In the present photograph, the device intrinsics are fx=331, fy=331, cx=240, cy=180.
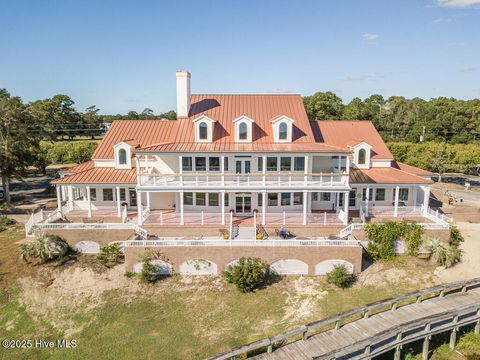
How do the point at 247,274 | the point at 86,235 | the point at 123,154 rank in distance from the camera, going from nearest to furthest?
the point at 247,274 → the point at 86,235 → the point at 123,154

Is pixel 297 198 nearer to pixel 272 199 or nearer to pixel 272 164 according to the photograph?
pixel 272 199

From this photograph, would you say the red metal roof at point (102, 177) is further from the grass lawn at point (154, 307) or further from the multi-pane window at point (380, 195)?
the multi-pane window at point (380, 195)

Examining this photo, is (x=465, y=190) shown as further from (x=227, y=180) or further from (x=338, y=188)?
(x=227, y=180)

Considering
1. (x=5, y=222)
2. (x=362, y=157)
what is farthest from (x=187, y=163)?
(x=5, y=222)

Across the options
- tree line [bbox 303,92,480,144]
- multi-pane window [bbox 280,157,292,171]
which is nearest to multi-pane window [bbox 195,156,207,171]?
multi-pane window [bbox 280,157,292,171]

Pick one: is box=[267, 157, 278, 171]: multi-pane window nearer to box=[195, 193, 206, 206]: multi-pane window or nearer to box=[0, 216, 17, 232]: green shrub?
box=[195, 193, 206, 206]: multi-pane window

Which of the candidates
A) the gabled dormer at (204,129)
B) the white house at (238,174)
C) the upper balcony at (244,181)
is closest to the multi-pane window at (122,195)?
the white house at (238,174)
